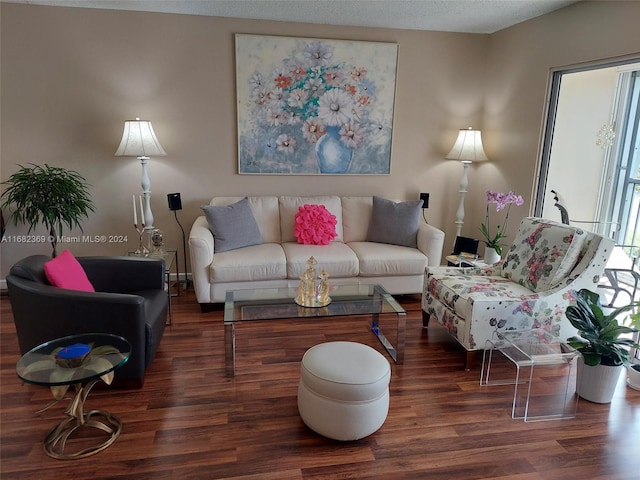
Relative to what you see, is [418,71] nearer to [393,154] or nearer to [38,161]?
[393,154]

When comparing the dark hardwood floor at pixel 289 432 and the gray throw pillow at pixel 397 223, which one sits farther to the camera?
the gray throw pillow at pixel 397 223

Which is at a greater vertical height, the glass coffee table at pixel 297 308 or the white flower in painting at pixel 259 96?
the white flower in painting at pixel 259 96

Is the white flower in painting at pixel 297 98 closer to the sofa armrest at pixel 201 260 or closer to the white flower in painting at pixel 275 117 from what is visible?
the white flower in painting at pixel 275 117

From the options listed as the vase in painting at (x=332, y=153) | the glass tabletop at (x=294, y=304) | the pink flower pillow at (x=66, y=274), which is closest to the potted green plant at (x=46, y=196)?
the pink flower pillow at (x=66, y=274)

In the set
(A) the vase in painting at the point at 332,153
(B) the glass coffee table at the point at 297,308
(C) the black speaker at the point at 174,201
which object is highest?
(A) the vase in painting at the point at 332,153

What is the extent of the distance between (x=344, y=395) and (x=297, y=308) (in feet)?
2.82

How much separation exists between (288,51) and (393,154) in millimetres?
1455

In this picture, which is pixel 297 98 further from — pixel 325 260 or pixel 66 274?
pixel 66 274

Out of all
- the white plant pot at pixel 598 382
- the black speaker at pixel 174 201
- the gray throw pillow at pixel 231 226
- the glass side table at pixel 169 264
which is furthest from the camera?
the black speaker at pixel 174 201

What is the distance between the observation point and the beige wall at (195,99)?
3686mm

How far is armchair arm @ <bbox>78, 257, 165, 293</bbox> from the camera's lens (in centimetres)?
291

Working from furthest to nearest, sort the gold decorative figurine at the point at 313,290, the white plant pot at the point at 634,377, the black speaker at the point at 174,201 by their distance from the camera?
the black speaker at the point at 174,201
the gold decorative figurine at the point at 313,290
the white plant pot at the point at 634,377

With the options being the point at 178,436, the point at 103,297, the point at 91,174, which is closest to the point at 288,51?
the point at 91,174

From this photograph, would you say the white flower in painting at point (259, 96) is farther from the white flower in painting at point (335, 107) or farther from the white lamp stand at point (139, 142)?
the white lamp stand at point (139, 142)
